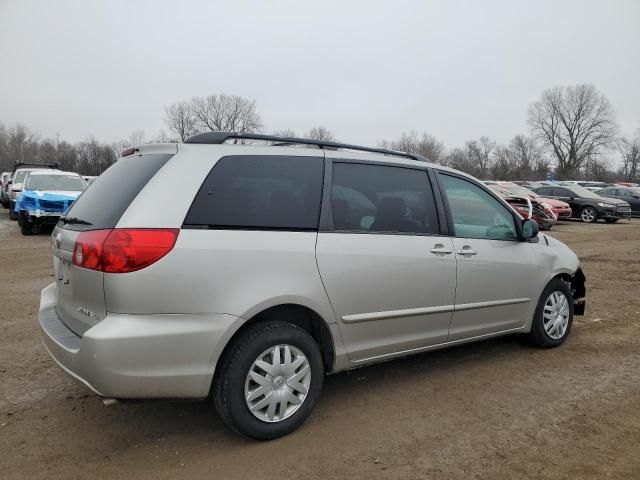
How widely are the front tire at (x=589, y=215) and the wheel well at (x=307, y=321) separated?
70.0ft

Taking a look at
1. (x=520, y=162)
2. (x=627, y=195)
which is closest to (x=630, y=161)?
(x=520, y=162)

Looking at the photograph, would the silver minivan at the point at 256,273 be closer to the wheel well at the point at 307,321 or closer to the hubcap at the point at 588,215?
the wheel well at the point at 307,321

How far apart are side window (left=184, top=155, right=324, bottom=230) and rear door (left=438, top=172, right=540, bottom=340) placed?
1273 mm

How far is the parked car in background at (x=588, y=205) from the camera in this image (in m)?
21.0

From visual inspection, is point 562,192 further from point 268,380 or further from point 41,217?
point 268,380

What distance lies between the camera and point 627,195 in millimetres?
26281

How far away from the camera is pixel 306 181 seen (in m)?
3.25

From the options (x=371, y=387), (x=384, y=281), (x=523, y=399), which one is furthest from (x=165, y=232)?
(x=523, y=399)

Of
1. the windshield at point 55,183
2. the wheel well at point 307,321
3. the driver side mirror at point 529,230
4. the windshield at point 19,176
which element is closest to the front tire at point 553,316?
the driver side mirror at point 529,230

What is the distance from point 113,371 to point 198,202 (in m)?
0.98

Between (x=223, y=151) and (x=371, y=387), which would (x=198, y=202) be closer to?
(x=223, y=151)

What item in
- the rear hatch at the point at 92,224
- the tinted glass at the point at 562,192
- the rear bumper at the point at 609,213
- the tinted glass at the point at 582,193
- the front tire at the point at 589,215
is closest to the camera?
the rear hatch at the point at 92,224

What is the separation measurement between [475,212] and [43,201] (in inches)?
476

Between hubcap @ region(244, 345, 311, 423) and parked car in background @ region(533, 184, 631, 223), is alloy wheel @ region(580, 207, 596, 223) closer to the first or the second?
parked car in background @ region(533, 184, 631, 223)
